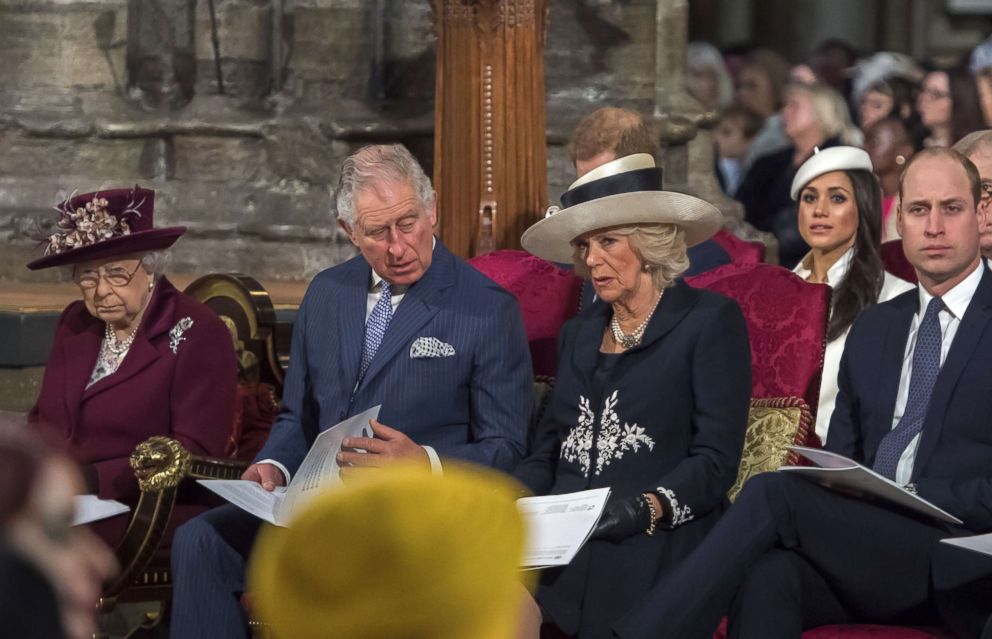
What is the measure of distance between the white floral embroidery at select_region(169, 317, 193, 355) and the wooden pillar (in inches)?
56.7

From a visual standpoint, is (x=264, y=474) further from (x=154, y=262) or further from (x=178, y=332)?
(x=154, y=262)

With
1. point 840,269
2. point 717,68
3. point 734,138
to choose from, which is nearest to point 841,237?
point 840,269

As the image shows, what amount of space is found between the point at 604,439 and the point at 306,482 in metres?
0.66

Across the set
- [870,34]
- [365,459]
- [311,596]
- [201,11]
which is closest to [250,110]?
[201,11]

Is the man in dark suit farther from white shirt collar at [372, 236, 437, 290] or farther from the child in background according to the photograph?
the child in background

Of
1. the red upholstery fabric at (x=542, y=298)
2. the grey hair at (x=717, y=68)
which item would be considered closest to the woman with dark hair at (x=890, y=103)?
the grey hair at (x=717, y=68)

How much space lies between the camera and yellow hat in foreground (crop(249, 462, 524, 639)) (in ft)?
3.47

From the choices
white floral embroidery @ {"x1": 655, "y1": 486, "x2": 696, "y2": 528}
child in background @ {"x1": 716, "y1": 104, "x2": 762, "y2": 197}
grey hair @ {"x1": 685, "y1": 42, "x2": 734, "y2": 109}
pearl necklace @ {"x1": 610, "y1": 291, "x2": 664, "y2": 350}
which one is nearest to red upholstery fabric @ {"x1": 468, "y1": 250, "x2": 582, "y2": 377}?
pearl necklace @ {"x1": 610, "y1": 291, "x2": 664, "y2": 350}

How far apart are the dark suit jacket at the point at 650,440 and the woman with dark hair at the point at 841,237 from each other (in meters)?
0.86

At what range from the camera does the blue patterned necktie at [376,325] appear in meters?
3.97

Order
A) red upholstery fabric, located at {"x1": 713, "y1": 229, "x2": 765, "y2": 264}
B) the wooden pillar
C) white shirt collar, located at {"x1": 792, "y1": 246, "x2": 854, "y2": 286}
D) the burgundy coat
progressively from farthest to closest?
the wooden pillar → red upholstery fabric, located at {"x1": 713, "y1": 229, "x2": 765, "y2": 264} → white shirt collar, located at {"x1": 792, "y1": 246, "x2": 854, "y2": 286} → the burgundy coat

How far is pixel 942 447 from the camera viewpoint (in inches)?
134

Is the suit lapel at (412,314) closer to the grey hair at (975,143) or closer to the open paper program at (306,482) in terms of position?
the open paper program at (306,482)

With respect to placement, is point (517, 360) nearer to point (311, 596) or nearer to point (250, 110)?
point (311, 596)
